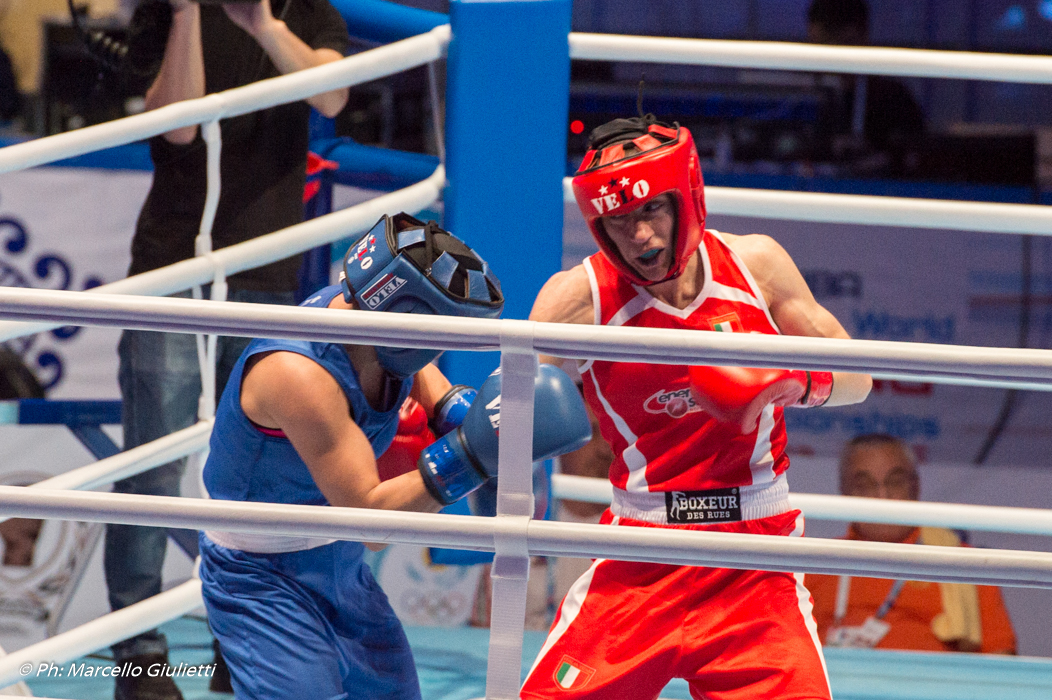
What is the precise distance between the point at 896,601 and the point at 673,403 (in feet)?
6.65

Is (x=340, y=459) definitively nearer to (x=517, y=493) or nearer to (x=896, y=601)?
(x=517, y=493)

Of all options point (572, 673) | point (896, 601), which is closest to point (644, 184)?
point (572, 673)

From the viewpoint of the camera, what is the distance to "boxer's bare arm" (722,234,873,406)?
184 cm

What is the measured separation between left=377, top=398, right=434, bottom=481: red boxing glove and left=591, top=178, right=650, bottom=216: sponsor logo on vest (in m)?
0.48

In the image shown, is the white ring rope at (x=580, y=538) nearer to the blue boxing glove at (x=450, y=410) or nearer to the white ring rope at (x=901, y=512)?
the blue boxing glove at (x=450, y=410)

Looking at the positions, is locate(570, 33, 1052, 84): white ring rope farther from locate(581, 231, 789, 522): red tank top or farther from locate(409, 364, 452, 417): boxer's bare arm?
locate(409, 364, 452, 417): boxer's bare arm

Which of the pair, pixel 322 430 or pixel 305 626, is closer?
pixel 322 430

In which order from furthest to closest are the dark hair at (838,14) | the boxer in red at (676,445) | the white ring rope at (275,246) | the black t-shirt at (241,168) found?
the dark hair at (838,14) < the black t-shirt at (241,168) < the white ring rope at (275,246) < the boxer in red at (676,445)

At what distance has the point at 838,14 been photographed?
4.48 m

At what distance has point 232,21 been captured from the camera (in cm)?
256

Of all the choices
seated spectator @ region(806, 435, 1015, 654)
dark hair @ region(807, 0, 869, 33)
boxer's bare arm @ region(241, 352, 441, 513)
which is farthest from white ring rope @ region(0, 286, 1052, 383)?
dark hair @ region(807, 0, 869, 33)

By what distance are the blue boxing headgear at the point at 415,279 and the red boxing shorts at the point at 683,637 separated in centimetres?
49

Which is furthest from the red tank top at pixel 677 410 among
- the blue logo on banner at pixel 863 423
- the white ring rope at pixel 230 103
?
the blue logo on banner at pixel 863 423

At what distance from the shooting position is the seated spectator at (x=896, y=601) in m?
3.41
